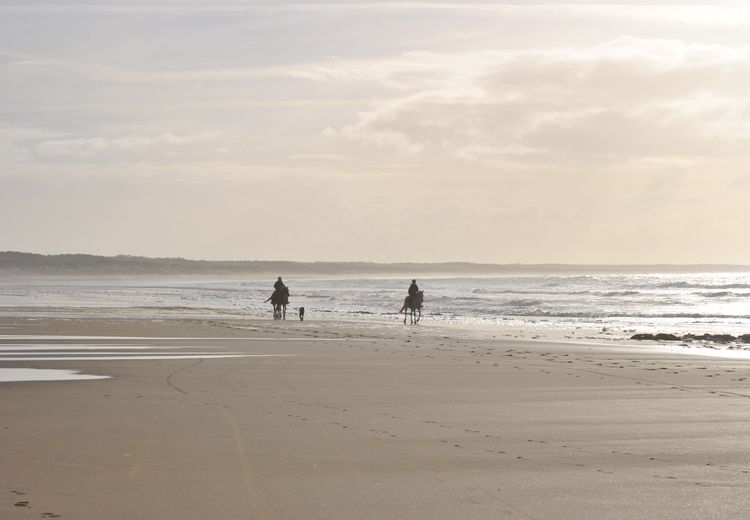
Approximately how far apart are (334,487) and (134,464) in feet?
5.00

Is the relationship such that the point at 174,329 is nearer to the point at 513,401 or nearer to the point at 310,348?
the point at 310,348

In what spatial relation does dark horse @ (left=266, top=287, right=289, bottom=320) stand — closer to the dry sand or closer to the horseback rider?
the horseback rider

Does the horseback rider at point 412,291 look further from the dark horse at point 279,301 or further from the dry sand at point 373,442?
the dry sand at point 373,442

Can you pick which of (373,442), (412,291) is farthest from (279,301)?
(373,442)

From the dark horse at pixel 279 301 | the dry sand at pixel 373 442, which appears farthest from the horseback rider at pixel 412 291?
the dry sand at pixel 373 442

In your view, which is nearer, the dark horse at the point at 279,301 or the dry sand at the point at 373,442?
the dry sand at the point at 373,442

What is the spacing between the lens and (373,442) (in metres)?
7.73

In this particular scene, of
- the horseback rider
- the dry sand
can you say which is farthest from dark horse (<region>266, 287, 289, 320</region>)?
the dry sand

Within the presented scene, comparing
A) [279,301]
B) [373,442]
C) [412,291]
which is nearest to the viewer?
[373,442]

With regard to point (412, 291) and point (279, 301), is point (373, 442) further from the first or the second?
point (279, 301)

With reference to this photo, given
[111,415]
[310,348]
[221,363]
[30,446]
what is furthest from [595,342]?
[30,446]

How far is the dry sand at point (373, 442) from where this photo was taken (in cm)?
570

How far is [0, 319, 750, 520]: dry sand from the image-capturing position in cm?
570

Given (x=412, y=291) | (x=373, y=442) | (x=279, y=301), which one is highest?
(x=412, y=291)
